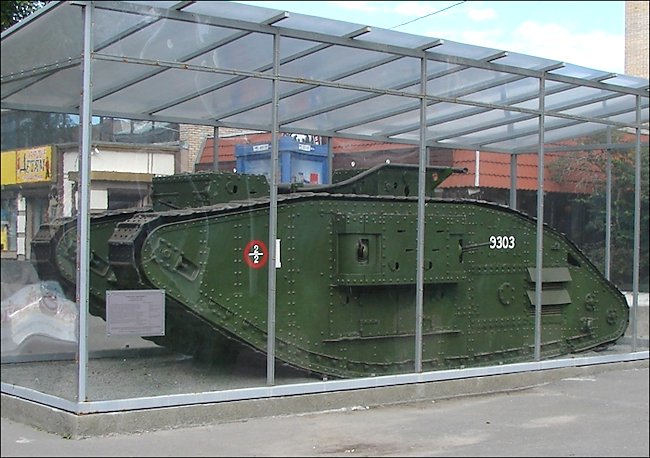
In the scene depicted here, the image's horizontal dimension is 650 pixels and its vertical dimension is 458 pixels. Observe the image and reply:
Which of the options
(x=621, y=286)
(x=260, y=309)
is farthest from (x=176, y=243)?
(x=621, y=286)

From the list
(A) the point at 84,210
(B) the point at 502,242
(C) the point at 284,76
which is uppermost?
(C) the point at 284,76

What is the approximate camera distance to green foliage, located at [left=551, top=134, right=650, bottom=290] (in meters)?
12.5

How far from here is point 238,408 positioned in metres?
8.52

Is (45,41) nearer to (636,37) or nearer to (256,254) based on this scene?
(256,254)

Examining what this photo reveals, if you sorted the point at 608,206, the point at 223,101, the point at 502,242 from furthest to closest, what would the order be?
the point at 608,206
the point at 502,242
the point at 223,101

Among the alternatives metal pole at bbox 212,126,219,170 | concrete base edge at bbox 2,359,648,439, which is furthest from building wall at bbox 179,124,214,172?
concrete base edge at bbox 2,359,648,439

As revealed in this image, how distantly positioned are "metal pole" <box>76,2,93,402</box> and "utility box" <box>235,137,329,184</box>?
6.61 feet

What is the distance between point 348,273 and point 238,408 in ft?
6.28

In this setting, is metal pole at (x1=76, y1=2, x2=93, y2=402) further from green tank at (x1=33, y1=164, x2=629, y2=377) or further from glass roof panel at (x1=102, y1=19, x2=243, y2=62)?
green tank at (x1=33, y1=164, x2=629, y2=377)

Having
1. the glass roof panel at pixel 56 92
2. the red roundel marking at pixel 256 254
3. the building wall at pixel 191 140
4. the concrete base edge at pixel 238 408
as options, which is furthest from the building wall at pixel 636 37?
the glass roof panel at pixel 56 92

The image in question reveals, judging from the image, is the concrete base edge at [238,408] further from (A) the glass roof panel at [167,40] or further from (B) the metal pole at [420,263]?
(A) the glass roof panel at [167,40]

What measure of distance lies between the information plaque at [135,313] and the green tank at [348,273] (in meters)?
0.14

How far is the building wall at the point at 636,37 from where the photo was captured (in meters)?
36.8

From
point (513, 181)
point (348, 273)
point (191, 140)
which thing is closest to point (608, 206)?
point (513, 181)
